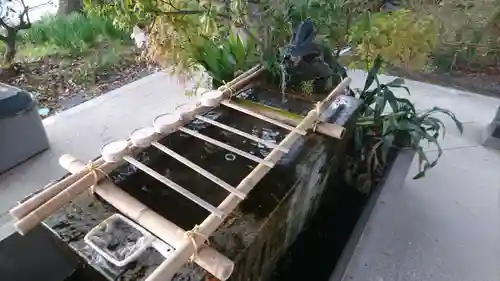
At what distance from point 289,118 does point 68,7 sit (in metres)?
3.01

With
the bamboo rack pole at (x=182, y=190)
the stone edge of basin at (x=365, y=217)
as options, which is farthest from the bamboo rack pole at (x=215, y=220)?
the stone edge of basin at (x=365, y=217)

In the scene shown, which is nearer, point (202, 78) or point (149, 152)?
point (149, 152)

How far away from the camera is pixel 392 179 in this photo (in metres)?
1.43

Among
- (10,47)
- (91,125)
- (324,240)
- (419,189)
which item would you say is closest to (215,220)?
(324,240)

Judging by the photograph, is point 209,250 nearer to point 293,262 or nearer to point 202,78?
point 293,262

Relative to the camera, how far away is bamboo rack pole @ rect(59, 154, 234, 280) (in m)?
0.64

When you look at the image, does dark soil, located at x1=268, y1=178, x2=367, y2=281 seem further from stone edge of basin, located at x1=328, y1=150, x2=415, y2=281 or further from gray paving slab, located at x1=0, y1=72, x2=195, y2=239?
gray paving slab, located at x1=0, y1=72, x2=195, y2=239

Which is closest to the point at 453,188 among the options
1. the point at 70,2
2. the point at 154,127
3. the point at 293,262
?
the point at 293,262

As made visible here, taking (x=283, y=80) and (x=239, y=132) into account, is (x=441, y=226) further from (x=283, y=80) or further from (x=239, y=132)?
(x=239, y=132)

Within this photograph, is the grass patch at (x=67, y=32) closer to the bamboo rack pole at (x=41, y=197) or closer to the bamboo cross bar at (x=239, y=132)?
the bamboo cross bar at (x=239, y=132)

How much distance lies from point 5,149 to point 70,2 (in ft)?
6.66

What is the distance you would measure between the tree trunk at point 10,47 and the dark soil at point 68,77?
67 mm

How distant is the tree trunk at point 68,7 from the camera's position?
3350mm

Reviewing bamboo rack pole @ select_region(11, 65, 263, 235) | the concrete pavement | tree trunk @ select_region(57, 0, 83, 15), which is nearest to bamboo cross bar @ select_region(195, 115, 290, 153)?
bamboo rack pole @ select_region(11, 65, 263, 235)
